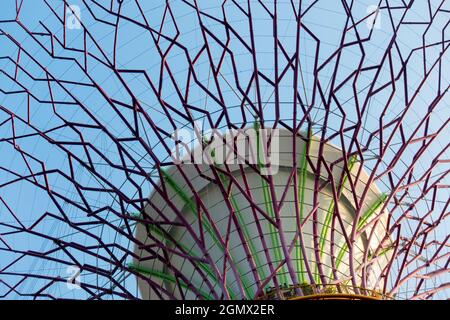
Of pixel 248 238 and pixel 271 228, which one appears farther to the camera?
pixel 271 228

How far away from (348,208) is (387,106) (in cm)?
586

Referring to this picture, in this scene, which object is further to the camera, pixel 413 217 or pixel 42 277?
pixel 413 217

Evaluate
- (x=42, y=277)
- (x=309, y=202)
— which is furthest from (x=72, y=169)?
(x=309, y=202)

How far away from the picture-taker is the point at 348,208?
32.5 metres

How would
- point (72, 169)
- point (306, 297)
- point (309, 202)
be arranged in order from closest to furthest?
point (306, 297)
point (72, 169)
point (309, 202)

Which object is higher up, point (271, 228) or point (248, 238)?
point (271, 228)

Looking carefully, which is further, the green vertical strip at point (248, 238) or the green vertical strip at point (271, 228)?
the green vertical strip at point (248, 238)

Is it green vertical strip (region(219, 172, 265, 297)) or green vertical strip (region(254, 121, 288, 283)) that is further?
green vertical strip (region(219, 172, 265, 297))
